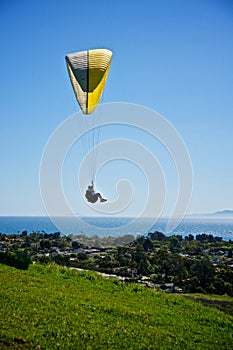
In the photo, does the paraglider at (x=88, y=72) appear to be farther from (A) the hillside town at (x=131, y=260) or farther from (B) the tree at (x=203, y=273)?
(B) the tree at (x=203, y=273)

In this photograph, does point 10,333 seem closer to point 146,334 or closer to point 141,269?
point 146,334

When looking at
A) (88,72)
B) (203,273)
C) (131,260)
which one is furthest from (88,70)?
(131,260)

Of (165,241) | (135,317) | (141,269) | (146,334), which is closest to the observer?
(146,334)

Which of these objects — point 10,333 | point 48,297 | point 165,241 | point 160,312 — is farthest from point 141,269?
point 165,241

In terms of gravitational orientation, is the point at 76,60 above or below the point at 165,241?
above

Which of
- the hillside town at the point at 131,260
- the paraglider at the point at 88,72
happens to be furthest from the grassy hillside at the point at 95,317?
the paraglider at the point at 88,72

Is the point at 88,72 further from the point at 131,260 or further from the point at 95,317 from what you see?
the point at 131,260
